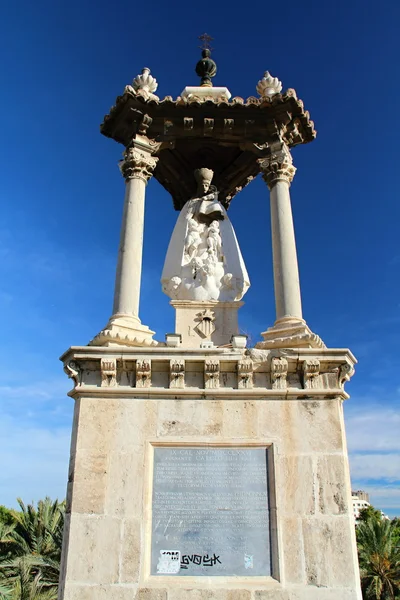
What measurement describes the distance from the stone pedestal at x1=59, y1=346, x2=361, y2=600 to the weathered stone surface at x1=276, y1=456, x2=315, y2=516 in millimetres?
13

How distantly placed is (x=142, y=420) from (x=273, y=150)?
5904 millimetres

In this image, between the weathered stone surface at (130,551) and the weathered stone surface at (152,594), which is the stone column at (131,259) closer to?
the weathered stone surface at (130,551)

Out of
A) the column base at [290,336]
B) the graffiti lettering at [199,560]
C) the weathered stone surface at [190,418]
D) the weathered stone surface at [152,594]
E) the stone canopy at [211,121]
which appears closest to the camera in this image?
the weathered stone surface at [152,594]

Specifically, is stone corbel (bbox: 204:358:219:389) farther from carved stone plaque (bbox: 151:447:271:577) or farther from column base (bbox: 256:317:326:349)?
column base (bbox: 256:317:326:349)

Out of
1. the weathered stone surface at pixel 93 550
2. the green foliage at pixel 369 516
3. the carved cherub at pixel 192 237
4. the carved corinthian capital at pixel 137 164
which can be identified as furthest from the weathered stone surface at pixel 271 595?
the green foliage at pixel 369 516

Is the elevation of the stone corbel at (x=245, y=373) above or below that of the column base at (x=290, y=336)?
below

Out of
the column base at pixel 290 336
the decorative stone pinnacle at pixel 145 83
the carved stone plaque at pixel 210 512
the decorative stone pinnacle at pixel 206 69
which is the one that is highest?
the decorative stone pinnacle at pixel 206 69

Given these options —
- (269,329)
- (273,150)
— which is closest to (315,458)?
(269,329)

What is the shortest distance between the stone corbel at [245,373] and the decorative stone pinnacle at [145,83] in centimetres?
601

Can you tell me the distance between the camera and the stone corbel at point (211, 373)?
7.58 m

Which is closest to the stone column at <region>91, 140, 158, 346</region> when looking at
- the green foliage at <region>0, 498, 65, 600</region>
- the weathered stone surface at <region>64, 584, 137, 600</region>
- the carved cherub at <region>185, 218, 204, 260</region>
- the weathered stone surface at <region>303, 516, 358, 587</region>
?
the carved cherub at <region>185, 218, 204, 260</region>

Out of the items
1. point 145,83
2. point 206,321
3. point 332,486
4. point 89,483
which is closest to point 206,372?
point 206,321

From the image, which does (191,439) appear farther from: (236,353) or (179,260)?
(179,260)

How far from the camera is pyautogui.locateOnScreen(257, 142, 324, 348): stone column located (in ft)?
27.0
